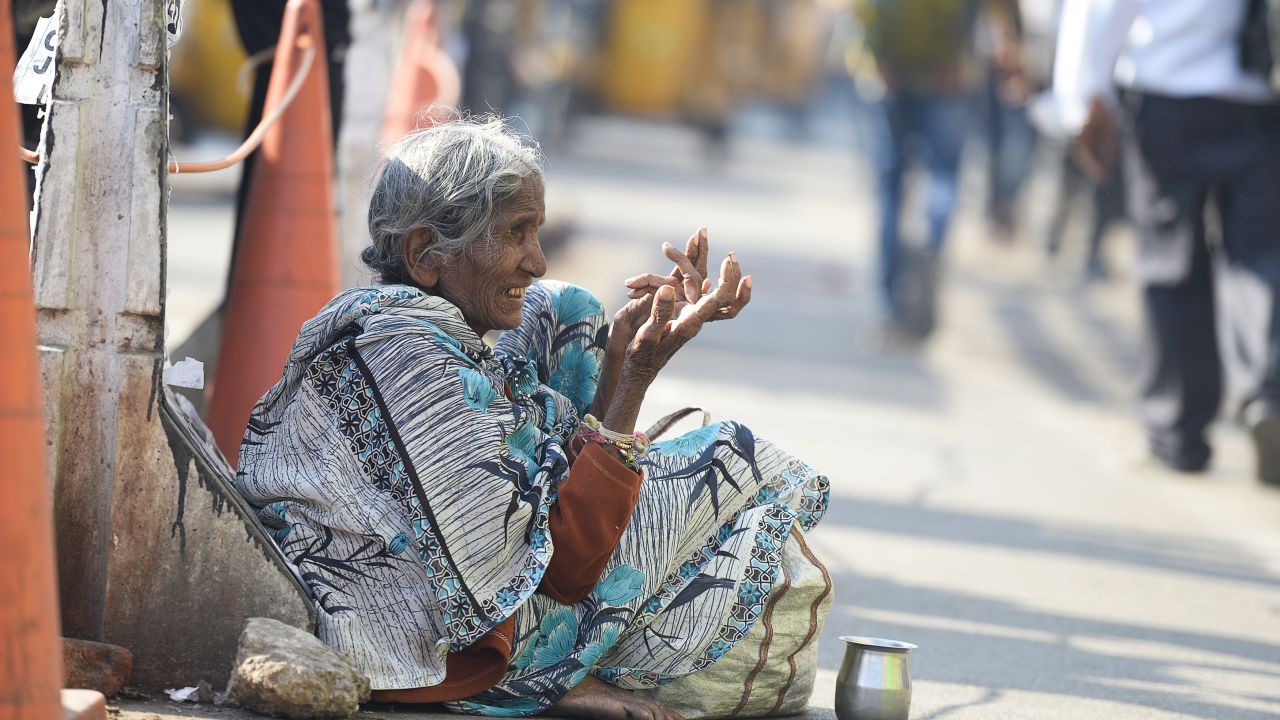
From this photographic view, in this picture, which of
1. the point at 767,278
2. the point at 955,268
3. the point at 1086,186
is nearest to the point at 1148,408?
the point at 767,278

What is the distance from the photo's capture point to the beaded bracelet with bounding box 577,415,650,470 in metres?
3.02

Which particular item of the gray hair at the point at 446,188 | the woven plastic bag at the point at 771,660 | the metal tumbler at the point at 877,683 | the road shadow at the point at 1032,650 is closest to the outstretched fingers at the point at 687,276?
the gray hair at the point at 446,188

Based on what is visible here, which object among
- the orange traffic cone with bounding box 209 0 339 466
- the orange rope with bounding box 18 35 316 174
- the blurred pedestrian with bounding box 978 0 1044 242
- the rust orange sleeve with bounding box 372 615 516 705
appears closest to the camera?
the rust orange sleeve with bounding box 372 615 516 705

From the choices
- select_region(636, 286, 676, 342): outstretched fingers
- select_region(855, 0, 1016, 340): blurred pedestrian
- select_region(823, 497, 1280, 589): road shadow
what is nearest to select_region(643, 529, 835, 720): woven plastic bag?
select_region(636, 286, 676, 342): outstretched fingers

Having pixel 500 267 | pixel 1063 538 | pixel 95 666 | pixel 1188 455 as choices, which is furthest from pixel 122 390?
pixel 1188 455

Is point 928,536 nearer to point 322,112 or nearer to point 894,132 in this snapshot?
A: point 322,112

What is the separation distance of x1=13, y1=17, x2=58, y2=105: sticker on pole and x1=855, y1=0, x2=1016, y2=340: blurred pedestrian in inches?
253

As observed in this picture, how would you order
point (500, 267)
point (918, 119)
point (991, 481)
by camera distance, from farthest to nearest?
point (918, 119)
point (991, 481)
point (500, 267)

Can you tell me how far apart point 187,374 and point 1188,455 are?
14.5 ft

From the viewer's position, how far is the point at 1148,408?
6.87 metres

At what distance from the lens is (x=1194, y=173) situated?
642 cm

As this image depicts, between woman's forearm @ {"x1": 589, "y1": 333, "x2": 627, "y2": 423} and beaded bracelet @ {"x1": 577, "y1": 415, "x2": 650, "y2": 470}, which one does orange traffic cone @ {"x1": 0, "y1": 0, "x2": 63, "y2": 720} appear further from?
woman's forearm @ {"x1": 589, "y1": 333, "x2": 627, "y2": 423}

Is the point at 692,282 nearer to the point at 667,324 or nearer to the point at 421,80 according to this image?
the point at 667,324

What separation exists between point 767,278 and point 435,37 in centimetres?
385
